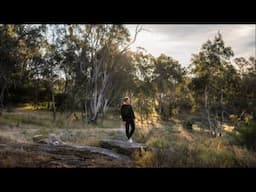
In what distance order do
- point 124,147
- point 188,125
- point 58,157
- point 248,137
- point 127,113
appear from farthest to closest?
point 188,125, point 127,113, point 248,137, point 124,147, point 58,157

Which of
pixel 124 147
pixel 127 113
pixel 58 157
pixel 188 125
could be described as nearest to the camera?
pixel 58 157

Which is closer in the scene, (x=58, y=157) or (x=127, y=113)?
(x=58, y=157)

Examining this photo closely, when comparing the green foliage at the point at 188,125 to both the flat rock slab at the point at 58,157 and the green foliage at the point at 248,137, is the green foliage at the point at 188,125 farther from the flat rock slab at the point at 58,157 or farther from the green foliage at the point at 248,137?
the flat rock slab at the point at 58,157

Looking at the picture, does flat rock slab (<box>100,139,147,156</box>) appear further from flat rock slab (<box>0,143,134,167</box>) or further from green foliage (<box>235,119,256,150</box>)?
green foliage (<box>235,119,256,150</box>)

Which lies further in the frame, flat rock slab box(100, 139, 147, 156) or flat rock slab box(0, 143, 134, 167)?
flat rock slab box(100, 139, 147, 156)

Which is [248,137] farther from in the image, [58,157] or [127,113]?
[58,157]

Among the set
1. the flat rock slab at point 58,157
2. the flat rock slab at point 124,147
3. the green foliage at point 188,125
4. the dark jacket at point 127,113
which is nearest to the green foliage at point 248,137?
the flat rock slab at point 124,147

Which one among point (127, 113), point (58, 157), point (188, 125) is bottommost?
point (58, 157)

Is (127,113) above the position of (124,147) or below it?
above

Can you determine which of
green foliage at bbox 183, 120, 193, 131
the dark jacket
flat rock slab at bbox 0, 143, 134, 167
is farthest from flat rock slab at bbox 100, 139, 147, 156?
green foliage at bbox 183, 120, 193, 131

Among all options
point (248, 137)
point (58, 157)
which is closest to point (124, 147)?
point (58, 157)

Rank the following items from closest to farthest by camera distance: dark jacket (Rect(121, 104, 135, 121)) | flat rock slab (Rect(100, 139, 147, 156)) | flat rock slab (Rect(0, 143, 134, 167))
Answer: flat rock slab (Rect(0, 143, 134, 167)), flat rock slab (Rect(100, 139, 147, 156)), dark jacket (Rect(121, 104, 135, 121))
